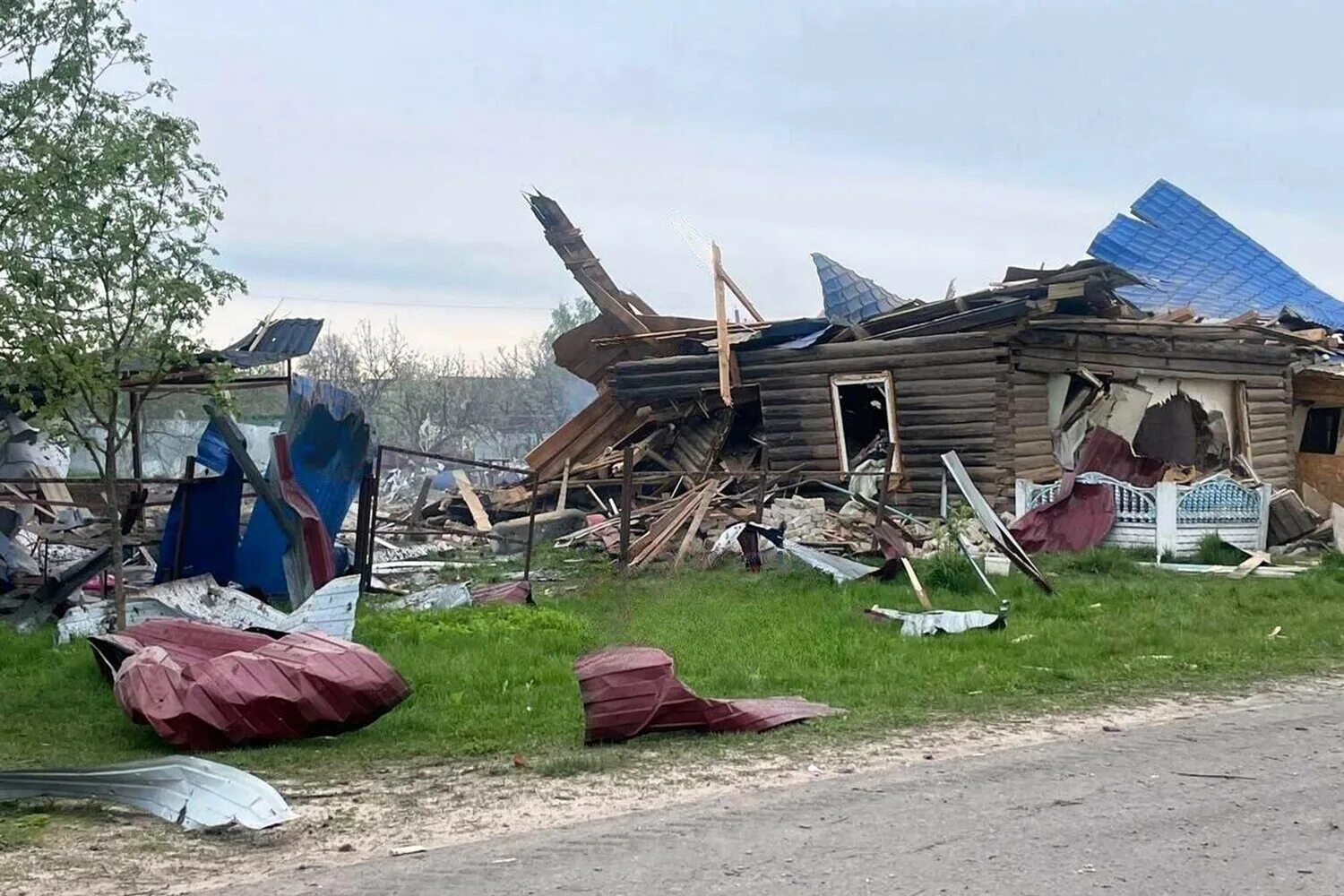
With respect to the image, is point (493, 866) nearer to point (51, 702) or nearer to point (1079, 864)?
point (1079, 864)

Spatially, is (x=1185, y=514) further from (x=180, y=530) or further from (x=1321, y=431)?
(x=180, y=530)

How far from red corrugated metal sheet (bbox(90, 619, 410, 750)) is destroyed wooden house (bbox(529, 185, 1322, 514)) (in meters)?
11.2

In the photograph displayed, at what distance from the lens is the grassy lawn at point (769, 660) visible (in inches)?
314

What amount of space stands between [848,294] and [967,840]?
70.8 feet

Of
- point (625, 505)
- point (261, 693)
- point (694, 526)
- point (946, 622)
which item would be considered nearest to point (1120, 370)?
point (694, 526)

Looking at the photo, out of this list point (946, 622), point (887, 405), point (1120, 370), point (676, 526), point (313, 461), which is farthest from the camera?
point (887, 405)

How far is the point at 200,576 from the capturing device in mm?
12688

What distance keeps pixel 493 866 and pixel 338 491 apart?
9589 millimetres

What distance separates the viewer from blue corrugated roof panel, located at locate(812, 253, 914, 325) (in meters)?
26.1

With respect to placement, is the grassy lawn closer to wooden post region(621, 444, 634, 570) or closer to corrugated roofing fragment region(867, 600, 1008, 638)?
corrugated roofing fragment region(867, 600, 1008, 638)

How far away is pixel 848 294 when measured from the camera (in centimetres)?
2650

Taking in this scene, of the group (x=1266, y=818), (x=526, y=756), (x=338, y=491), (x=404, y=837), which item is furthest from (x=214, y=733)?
(x=338, y=491)

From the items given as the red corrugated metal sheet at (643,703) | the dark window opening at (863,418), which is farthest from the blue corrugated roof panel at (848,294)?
the red corrugated metal sheet at (643,703)

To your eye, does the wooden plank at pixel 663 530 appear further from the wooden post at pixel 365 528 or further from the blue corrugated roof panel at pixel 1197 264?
the blue corrugated roof panel at pixel 1197 264
